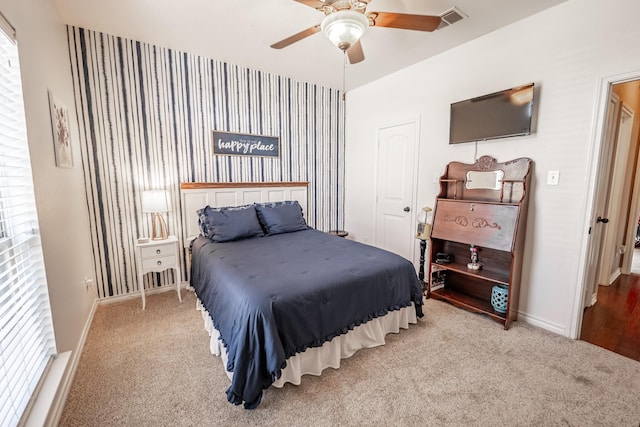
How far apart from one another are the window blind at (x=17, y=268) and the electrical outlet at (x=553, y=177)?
11.6ft

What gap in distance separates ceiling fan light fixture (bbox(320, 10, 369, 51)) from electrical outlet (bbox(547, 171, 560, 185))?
1.94 metres

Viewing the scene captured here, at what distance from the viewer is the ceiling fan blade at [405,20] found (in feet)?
5.88

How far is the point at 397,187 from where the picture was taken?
145 inches

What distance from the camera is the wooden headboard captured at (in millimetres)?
3232

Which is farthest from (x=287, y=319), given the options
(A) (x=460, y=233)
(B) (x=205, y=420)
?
(A) (x=460, y=233)

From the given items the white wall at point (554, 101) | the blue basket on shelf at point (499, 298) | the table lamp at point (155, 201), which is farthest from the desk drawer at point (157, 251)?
the blue basket on shelf at point (499, 298)

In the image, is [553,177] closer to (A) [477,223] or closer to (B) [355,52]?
(A) [477,223]

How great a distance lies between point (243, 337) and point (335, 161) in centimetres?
335

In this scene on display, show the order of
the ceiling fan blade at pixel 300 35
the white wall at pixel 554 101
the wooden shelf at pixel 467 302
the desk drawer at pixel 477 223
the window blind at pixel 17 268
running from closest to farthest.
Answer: the window blind at pixel 17 268 < the ceiling fan blade at pixel 300 35 < the white wall at pixel 554 101 < the desk drawer at pixel 477 223 < the wooden shelf at pixel 467 302

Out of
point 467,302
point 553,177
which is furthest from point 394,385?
point 553,177

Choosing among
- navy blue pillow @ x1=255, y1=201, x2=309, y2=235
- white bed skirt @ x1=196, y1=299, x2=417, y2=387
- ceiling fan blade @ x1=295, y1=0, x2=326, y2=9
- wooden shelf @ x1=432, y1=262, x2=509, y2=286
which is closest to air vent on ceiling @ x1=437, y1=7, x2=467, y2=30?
ceiling fan blade @ x1=295, y1=0, x2=326, y2=9

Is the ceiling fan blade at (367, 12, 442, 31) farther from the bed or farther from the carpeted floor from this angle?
the carpeted floor

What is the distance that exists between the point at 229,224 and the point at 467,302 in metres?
2.56

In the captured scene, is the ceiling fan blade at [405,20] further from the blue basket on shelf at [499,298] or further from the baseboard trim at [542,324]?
the baseboard trim at [542,324]
